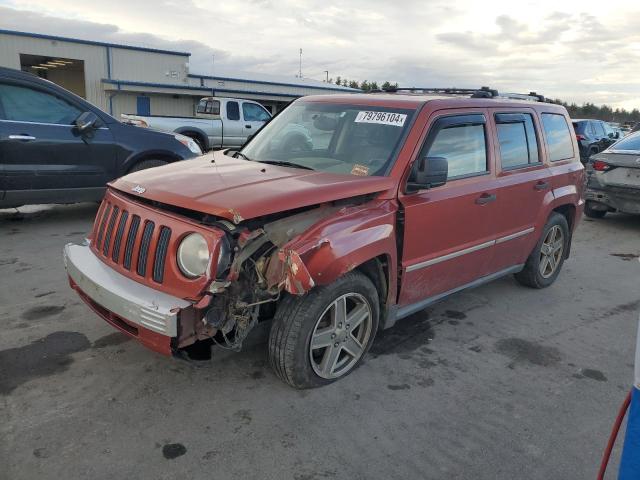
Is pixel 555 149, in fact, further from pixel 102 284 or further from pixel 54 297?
pixel 54 297

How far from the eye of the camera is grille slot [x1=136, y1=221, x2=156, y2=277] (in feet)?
10.0

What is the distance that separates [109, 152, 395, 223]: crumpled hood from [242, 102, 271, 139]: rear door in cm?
1477

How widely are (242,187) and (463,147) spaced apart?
74.5 inches

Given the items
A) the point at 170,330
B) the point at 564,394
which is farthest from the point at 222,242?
the point at 564,394

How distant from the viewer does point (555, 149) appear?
5.29 m

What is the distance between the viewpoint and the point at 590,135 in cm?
1764

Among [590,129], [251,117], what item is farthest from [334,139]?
[590,129]

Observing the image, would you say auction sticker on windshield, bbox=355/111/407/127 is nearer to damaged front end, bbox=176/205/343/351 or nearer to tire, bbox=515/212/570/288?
damaged front end, bbox=176/205/343/351

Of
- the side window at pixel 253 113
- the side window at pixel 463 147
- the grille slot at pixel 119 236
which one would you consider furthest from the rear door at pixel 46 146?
the side window at pixel 253 113

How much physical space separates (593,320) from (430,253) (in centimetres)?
206

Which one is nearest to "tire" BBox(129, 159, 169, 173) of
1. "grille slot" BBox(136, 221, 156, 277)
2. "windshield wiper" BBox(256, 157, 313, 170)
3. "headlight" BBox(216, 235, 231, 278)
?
"windshield wiper" BBox(256, 157, 313, 170)

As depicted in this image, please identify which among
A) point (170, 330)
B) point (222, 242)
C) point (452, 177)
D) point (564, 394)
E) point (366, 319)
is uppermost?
point (452, 177)

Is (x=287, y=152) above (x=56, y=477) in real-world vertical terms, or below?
above

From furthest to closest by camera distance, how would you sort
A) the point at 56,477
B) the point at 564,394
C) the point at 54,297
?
1. the point at 54,297
2. the point at 564,394
3. the point at 56,477
